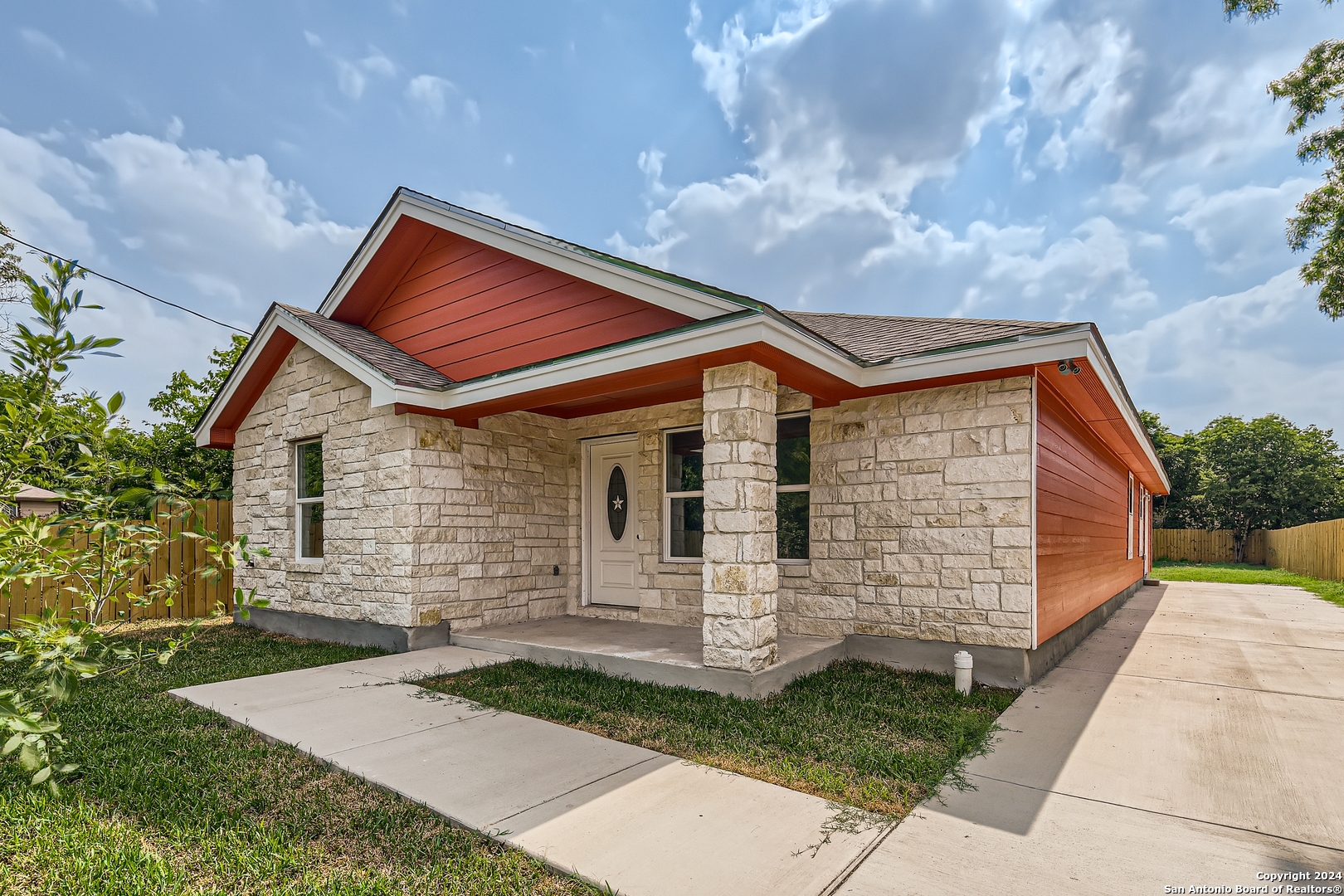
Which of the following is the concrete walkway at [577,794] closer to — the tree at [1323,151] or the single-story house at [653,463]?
the single-story house at [653,463]

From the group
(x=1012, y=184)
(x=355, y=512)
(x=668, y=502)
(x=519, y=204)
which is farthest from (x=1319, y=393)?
(x=355, y=512)

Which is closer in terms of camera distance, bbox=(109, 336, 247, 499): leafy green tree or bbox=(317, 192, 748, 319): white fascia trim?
bbox=(317, 192, 748, 319): white fascia trim

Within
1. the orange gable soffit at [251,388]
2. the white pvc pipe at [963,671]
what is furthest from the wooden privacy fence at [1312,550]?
the orange gable soffit at [251,388]

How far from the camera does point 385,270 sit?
838 centimetres

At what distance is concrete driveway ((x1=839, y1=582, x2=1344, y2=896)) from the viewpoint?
8.71 feet

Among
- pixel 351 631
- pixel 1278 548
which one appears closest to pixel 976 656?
pixel 351 631

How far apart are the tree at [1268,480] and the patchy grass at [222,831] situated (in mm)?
35498

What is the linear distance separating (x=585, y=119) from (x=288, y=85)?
5.65m

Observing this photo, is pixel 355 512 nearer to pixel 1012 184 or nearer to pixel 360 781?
pixel 360 781

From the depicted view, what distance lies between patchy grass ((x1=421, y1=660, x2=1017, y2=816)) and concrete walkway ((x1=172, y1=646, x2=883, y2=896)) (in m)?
0.20

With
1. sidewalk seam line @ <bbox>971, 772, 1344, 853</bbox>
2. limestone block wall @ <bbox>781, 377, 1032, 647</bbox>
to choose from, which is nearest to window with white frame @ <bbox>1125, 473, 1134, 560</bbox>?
limestone block wall @ <bbox>781, 377, 1032, 647</bbox>

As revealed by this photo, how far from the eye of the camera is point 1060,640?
6.66 metres

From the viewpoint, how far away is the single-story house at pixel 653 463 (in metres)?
5.29

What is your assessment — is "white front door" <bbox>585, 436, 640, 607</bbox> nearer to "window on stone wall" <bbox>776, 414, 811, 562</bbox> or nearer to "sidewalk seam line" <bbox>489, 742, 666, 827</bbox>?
"window on stone wall" <bbox>776, 414, 811, 562</bbox>
